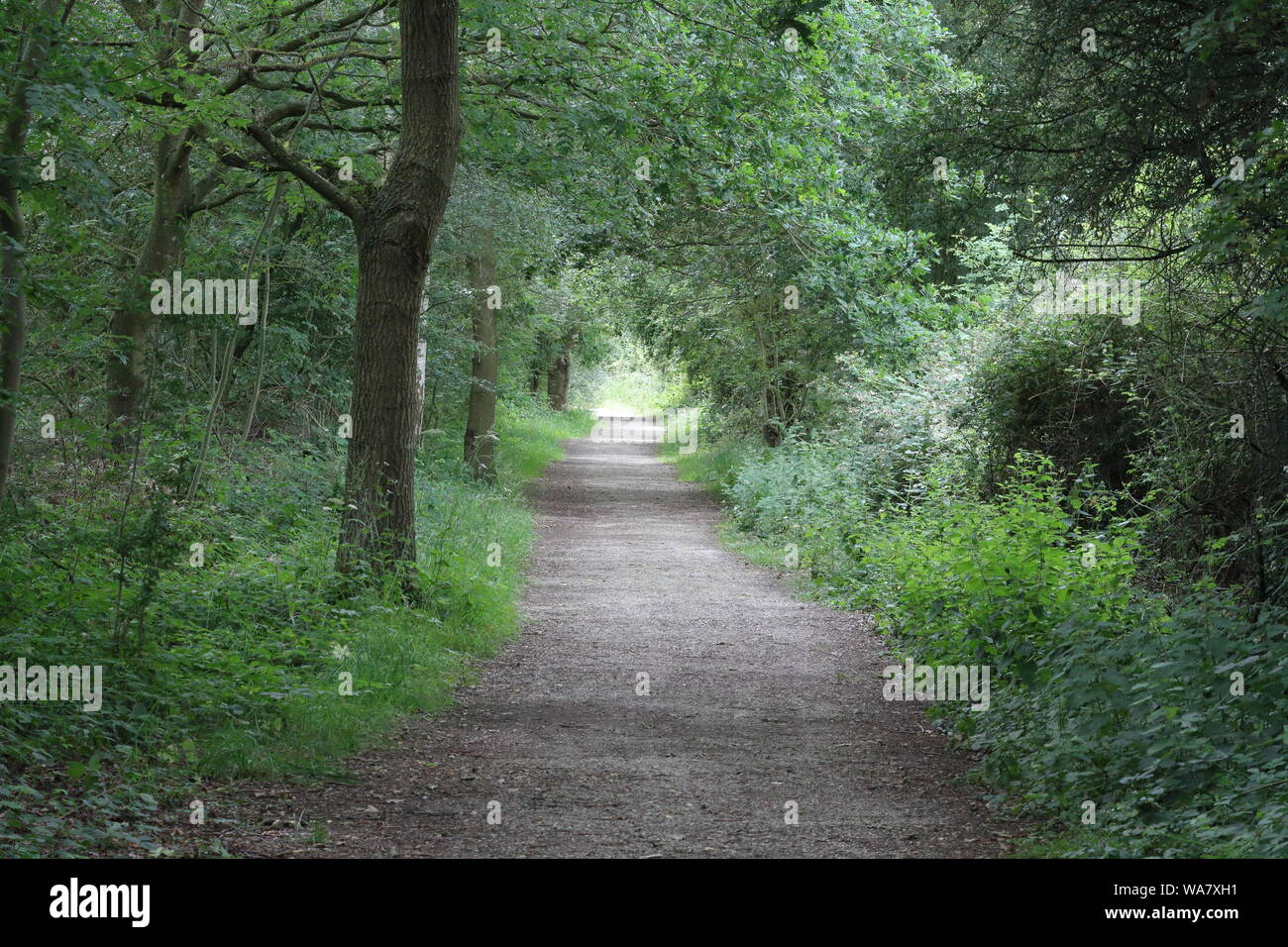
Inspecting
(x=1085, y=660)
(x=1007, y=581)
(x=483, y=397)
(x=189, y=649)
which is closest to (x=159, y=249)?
(x=189, y=649)

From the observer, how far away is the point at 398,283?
1067cm

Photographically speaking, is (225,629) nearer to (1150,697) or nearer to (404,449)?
(404,449)

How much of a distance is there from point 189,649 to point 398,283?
13.7 feet

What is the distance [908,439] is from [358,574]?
8909mm

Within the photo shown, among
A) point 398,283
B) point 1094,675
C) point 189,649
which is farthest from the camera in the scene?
point 398,283

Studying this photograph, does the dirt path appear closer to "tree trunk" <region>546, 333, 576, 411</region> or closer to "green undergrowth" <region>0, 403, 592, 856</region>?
"green undergrowth" <region>0, 403, 592, 856</region>

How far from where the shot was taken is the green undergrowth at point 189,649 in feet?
19.6

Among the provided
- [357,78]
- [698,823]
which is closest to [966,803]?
[698,823]

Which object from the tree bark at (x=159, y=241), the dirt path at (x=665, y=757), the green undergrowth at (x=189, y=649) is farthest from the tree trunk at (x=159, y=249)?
the dirt path at (x=665, y=757)

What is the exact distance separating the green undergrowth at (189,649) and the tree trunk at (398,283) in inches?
22.6

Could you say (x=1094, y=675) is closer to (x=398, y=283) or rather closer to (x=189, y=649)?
(x=189, y=649)

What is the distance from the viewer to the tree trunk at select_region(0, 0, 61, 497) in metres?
6.89

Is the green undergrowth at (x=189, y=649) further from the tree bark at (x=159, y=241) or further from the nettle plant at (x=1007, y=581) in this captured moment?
the nettle plant at (x=1007, y=581)

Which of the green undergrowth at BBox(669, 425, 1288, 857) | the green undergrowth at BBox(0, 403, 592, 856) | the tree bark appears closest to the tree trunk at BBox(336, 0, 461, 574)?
the green undergrowth at BBox(0, 403, 592, 856)
